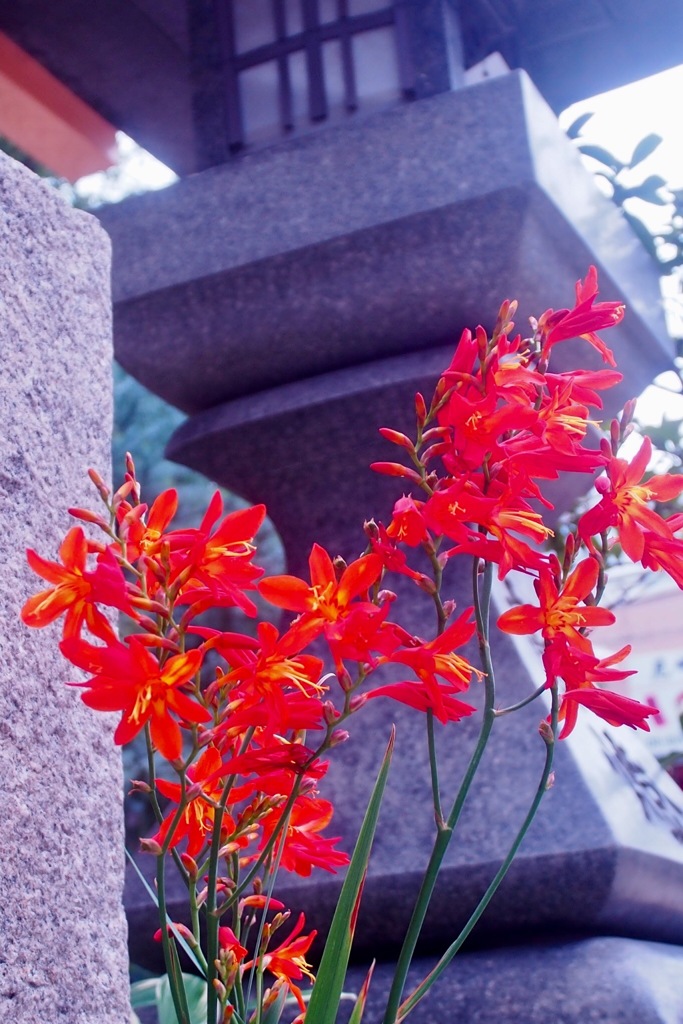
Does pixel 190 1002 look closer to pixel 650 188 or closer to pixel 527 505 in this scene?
pixel 527 505

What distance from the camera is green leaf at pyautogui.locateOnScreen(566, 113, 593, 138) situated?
5.39ft

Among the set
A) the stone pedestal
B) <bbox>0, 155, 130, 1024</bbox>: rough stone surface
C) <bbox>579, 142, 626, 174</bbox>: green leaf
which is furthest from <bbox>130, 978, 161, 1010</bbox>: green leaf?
Result: <bbox>579, 142, 626, 174</bbox>: green leaf

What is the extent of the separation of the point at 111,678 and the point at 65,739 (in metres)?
0.26

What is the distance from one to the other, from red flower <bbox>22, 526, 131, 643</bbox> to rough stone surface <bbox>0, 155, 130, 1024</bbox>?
172 millimetres

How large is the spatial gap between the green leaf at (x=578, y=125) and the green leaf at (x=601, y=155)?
2 centimetres

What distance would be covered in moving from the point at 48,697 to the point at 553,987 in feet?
1.79

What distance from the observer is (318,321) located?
3.72 ft

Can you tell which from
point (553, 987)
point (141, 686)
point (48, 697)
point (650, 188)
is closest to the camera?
point (141, 686)

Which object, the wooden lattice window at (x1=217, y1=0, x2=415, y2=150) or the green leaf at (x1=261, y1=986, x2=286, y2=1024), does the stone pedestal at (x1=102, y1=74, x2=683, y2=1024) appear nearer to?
the wooden lattice window at (x1=217, y1=0, x2=415, y2=150)

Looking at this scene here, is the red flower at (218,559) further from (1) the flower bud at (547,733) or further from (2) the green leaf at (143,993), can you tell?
(2) the green leaf at (143,993)

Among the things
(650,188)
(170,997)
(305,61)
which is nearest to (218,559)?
(170,997)

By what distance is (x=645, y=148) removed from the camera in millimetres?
1654

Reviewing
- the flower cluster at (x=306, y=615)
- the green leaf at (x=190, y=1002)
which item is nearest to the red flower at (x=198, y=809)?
the flower cluster at (x=306, y=615)

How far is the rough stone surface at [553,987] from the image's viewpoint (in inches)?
33.6
